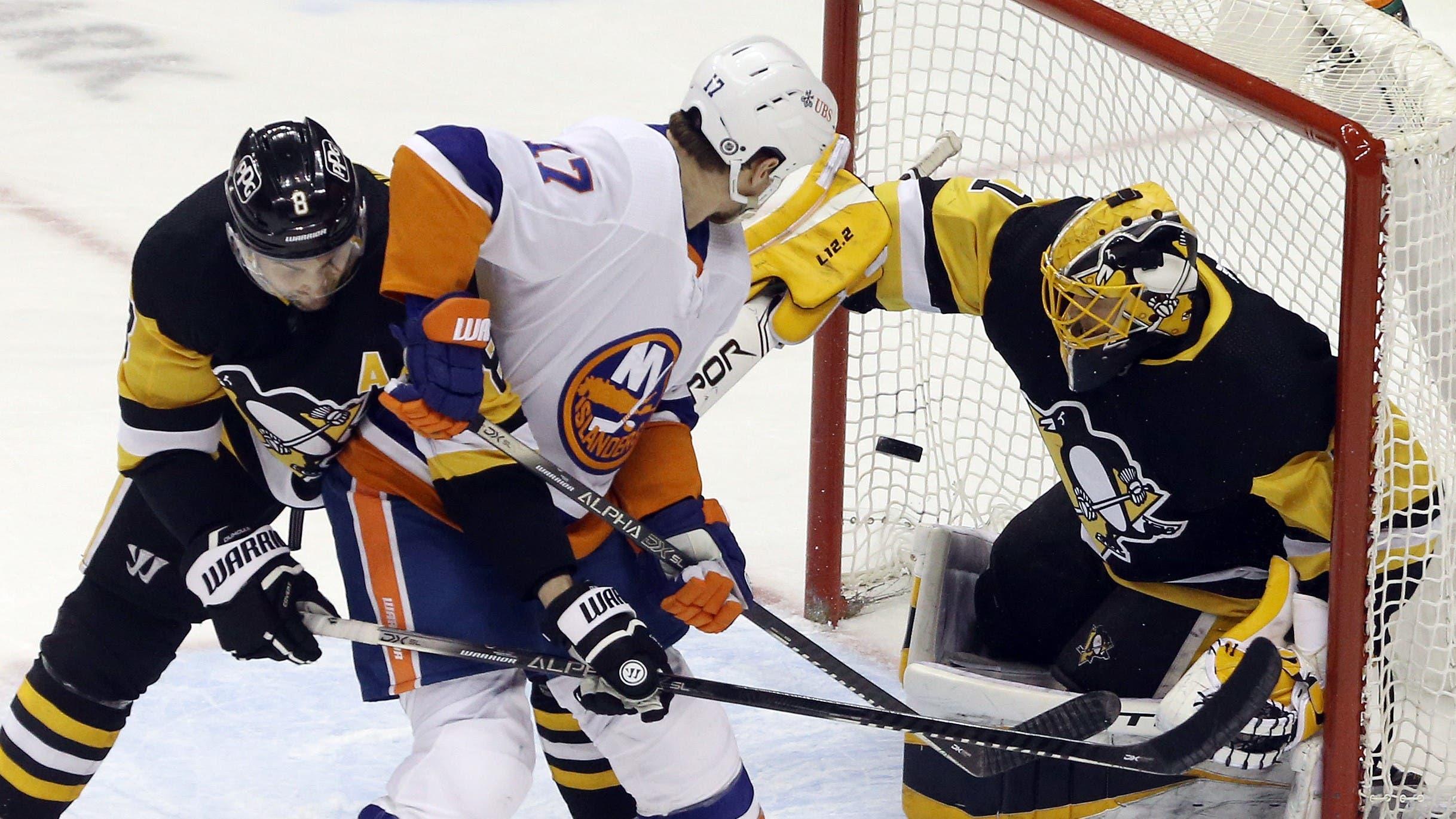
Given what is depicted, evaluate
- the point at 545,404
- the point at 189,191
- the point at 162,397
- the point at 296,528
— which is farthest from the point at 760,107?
the point at 189,191

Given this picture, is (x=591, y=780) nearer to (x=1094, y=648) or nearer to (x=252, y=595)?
(x=252, y=595)

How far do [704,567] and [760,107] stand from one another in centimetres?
59

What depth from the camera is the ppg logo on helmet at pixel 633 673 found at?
6.42ft

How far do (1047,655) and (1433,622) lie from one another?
2.14 feet

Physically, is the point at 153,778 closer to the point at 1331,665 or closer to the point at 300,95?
the point at 1331,665

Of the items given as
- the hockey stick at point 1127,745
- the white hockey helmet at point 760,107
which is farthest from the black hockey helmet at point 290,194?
the hockey stick at point 1127,745

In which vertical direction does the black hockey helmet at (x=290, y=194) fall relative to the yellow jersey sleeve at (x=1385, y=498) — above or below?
above

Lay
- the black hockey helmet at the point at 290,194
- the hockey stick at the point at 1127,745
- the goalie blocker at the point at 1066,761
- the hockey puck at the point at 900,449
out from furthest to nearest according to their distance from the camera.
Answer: the hockey puck at the point at 900,449 → the goalie blocker at the point at 1066,761 → the hockey stick at the point at 1127,745 → the black hockey helmet at the point at 290,194

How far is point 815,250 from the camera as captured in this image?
8.51 ft

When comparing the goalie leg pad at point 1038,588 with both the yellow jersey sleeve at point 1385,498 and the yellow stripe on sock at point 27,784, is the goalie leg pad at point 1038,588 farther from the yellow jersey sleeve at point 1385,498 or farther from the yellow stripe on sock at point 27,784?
the yellow stripe on sock at point 27,784

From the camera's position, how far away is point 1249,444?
2352 millimetres

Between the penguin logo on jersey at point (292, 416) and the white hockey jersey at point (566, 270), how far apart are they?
6 cm

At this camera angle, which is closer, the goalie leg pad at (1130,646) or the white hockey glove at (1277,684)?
the white hockey glove at (1277,684)

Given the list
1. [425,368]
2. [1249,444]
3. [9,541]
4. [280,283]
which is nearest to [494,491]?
[425,368]
